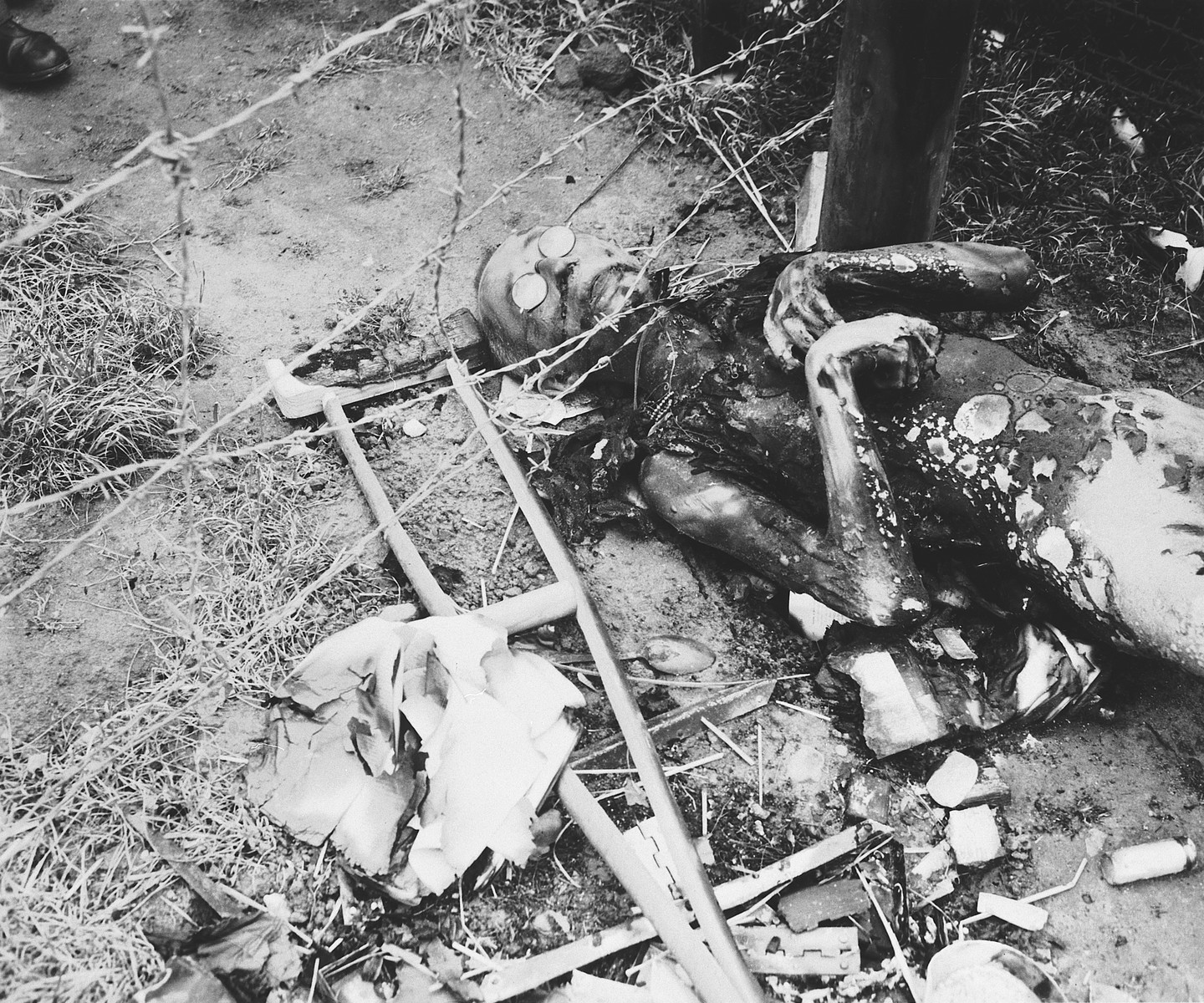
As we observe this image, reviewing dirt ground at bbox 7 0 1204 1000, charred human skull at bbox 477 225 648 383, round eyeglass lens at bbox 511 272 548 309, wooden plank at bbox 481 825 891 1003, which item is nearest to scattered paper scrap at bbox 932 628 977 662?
dirt ground at bbox 7 0 1204 1000

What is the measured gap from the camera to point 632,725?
2354 millimetres

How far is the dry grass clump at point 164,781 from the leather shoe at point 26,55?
8.48ft

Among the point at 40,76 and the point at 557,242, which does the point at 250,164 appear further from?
A: the point at 557,242

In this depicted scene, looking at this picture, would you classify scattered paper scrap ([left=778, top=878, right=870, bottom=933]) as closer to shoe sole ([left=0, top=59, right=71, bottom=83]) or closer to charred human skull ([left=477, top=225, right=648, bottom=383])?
charred human skull ([left=477, top=225, right=648, bottom=383])

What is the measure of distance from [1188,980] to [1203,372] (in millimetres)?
1960

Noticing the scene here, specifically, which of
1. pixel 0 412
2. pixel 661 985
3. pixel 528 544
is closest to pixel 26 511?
pixel 0 412

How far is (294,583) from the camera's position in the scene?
107 inches

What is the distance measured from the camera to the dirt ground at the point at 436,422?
2398 millimetres

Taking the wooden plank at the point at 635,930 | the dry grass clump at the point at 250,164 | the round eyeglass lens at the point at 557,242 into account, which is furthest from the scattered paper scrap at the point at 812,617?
the dry grass clump at the point at 250,164

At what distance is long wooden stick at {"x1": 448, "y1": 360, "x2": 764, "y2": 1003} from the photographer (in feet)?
6.62

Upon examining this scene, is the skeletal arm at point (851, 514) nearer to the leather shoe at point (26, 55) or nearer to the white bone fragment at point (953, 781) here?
the white bone fragment at point (953, 781)

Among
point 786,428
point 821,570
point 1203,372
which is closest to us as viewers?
point 821,570

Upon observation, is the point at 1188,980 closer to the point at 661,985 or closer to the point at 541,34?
the point at 661,985

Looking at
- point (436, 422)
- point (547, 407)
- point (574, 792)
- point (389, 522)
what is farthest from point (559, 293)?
point (574, 792)
